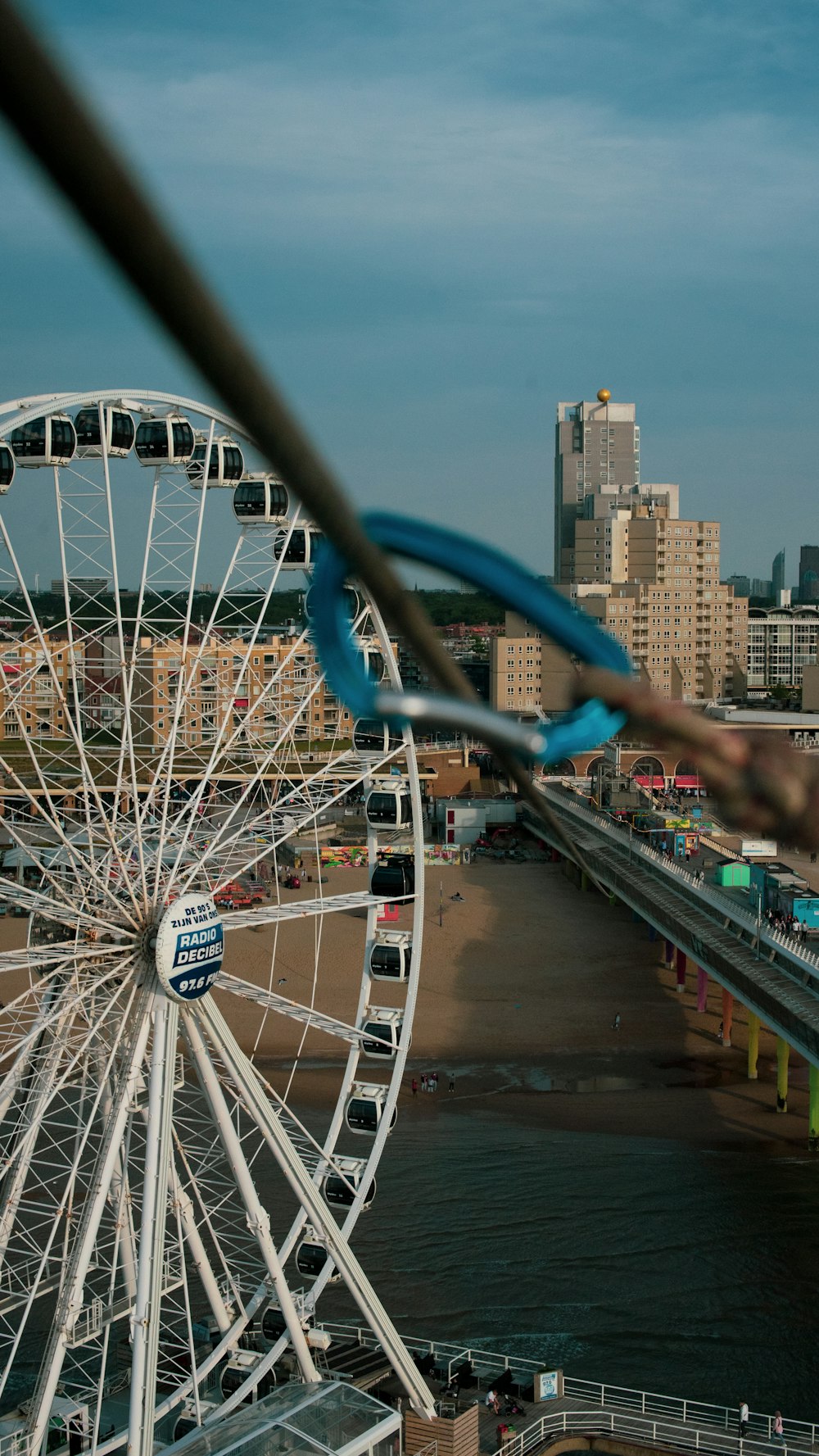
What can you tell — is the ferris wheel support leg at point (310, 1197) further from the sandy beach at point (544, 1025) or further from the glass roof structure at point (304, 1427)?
the sandy beach at point (544, 1025)

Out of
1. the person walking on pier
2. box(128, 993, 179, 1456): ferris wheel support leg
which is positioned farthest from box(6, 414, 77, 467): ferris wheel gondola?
the person walking on pier

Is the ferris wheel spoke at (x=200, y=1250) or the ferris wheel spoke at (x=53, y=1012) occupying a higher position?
the ferris wheel spoke at (x=53, y=1012)

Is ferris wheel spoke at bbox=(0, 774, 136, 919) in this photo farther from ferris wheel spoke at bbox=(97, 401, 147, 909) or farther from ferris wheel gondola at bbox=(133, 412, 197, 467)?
ferris wheel gondola at bbox=(133, 412, 197, 467)

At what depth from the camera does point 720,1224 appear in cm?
2619

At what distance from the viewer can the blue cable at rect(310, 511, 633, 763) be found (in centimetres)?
262

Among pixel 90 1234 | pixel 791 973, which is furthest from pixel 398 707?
pixel 791 973

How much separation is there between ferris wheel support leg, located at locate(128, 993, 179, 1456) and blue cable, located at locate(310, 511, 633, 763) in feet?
43.4

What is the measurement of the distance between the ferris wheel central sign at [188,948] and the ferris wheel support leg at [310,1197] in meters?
0.46

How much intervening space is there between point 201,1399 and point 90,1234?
482 cm

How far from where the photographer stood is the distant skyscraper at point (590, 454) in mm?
165750

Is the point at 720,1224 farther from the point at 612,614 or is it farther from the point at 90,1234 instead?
the point at 612,614

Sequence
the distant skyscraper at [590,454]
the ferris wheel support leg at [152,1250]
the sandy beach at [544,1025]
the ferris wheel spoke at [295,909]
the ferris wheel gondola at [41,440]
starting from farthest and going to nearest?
1. the distant skyscraper at [590,454]
2. the sandy beach at [544,1025]
3. the ferris wheel gondola at [41,440]
4. the ferris wheel spoke at [295,909]
5. the ferris wheel support leg at [152,1250]

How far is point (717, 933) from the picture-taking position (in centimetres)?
3978

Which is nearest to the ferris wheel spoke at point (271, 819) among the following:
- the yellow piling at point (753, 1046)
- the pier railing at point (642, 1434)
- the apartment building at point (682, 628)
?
the pier railing at point (642, 1434)
